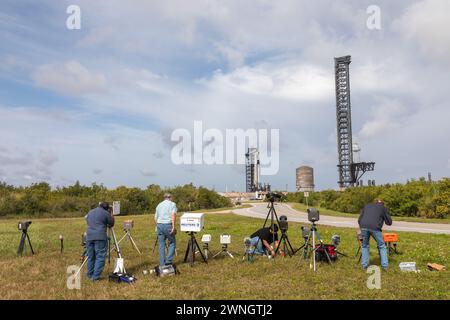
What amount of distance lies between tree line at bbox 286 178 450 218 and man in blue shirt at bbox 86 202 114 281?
118 ft

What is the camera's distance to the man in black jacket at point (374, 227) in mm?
11156

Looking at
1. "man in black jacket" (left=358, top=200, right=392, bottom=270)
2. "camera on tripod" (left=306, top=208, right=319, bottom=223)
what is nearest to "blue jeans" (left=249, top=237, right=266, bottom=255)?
"camera on tripod" (left=306, top=208, right=319, bottom=223)

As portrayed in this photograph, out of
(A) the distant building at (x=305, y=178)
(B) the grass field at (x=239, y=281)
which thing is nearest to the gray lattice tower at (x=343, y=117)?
(A) the distant building at (x=305, y=178)

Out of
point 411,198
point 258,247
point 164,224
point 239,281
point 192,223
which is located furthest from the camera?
point 411,198

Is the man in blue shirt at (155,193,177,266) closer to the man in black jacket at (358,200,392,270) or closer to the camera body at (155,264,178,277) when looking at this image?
the camera body at (155,264,178,277)

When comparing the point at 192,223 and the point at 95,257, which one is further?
the point at 192,223

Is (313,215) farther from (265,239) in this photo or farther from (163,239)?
(163,239)

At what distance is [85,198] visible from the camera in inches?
2788

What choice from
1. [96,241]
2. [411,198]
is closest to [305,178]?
[411,198]

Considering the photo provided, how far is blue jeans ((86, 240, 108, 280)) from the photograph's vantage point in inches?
396

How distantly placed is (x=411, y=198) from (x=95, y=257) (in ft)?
134

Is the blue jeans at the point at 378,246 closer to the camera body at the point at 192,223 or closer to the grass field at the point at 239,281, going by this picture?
the grass field at the point at 239,281
